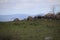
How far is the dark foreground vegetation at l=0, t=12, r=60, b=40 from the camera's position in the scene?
1725 millimetres

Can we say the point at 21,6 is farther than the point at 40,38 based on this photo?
Yes

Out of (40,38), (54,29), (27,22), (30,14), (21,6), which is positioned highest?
(21,6)

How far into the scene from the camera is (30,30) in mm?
1751

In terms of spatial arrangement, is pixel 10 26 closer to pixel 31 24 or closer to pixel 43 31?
pixel 31 24

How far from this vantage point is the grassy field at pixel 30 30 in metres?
1.72

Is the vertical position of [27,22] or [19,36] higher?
[27,22]

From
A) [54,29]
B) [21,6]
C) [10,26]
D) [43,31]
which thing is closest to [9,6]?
[21,6]

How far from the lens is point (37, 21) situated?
Result: 1.78 metres

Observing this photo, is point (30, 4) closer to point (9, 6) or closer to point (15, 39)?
point (9, 6)

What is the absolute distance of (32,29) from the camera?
69.2 inches

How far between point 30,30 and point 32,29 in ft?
0.11

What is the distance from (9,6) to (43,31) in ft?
2.02

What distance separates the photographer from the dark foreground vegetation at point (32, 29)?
1725 mm

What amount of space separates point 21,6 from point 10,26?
336mm
